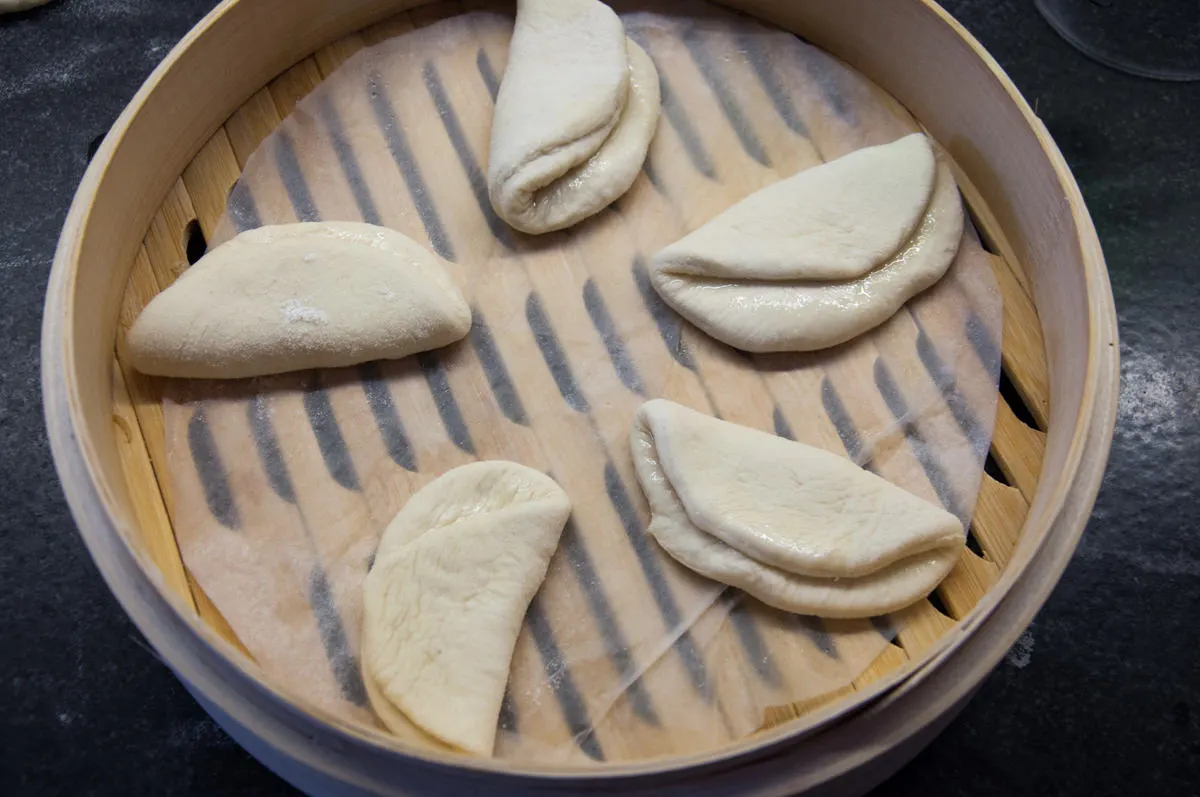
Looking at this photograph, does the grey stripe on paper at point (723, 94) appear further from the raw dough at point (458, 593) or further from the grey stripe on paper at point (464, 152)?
the raw dough at point (458, 593)

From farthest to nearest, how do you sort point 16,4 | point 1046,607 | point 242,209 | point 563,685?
point 16,4
point 1046,607
point 242,209
point 563,685

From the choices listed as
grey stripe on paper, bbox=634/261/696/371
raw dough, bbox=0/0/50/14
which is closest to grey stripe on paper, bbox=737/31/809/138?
grey stripe on paper, bbox=634/261/696/371

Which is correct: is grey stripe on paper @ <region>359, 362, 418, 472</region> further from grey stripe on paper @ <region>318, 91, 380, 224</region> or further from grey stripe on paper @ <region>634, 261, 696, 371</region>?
grey stripe on paper @ <region>634, 261, 696, 371</region>

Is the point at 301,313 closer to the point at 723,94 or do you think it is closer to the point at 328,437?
the point at 328,437

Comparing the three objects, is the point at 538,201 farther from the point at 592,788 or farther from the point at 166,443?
the point at 592,788

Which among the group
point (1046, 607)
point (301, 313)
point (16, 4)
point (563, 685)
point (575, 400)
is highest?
point (16, 4)

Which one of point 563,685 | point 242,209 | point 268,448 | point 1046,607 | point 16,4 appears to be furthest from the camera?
point 16,4

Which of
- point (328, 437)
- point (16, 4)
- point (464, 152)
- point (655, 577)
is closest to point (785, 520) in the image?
point (655, 577)
